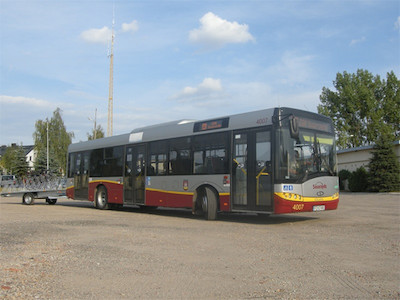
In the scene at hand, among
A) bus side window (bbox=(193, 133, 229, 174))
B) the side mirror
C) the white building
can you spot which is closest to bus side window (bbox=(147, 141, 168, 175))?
bus side window (bbox=(193, 133, 229, 174))

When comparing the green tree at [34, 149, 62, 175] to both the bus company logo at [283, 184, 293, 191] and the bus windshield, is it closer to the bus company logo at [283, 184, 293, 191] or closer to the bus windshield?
the bus windshield

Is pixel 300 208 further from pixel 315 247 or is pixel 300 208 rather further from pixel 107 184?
pixel 107 184

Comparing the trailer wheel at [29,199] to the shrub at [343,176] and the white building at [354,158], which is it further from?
the white building at [354,158]

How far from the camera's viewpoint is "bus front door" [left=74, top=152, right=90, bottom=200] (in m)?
18.8

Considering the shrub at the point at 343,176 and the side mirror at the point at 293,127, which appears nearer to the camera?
the side mirror at the point at 293,127

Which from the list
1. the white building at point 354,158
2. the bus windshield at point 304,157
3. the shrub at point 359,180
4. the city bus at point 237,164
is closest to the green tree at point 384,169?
the shrub at point 359,180

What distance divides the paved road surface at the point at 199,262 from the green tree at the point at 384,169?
20356mm

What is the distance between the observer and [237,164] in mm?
11828

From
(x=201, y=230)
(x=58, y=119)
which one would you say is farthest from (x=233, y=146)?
(x=58, y=119)

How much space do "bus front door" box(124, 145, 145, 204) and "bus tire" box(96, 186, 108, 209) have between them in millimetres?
1676

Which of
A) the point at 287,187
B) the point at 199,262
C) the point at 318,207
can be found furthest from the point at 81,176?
the point at 199,262

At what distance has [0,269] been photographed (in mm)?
5797

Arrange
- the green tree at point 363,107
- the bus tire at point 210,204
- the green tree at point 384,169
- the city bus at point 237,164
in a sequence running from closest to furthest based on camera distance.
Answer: the city bus at point 237,164 < the bus tire at point 210,204 < the green tree at point 384,169 < the green tree at point 363,107

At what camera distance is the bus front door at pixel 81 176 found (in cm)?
1884
